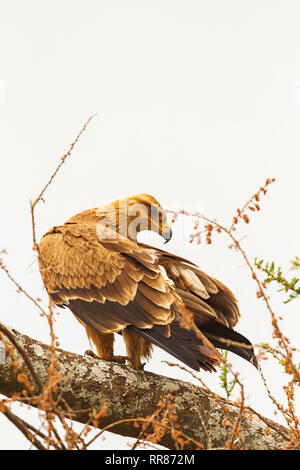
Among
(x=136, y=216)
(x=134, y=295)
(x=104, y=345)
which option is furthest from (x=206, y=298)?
(x=136, y=216)

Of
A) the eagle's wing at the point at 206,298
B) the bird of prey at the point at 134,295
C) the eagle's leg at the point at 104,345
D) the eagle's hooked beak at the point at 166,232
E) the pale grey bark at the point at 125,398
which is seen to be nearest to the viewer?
the pale grey bark at the point at 125,398

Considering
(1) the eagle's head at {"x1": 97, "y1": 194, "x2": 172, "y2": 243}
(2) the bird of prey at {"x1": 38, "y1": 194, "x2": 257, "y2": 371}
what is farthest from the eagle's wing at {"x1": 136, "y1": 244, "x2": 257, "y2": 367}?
(1) the eagle's head at {"x1": 97, "y1": 194, "x2": 172, "y2": 243}

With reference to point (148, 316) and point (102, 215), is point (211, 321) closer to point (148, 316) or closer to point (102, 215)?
point (148, 316)

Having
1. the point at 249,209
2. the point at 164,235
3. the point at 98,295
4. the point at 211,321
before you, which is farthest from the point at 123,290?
the point at 249,209

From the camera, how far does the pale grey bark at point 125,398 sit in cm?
379

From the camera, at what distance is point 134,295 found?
13.8ft

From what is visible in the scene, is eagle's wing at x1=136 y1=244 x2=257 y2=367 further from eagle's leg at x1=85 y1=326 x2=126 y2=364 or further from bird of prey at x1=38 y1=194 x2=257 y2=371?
eagle's leg at x1=85 y1=326 x2=126 y2=364

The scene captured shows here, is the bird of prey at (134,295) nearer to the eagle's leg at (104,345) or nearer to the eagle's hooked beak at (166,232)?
the eagle's leg at (104,345)

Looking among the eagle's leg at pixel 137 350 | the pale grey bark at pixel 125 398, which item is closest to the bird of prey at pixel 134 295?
the eagle's leg at pixel 137 350

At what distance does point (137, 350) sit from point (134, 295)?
51cm

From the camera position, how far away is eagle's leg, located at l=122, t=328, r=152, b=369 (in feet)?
14.6

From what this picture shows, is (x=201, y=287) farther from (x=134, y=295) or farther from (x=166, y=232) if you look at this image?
(x=166, y=232)

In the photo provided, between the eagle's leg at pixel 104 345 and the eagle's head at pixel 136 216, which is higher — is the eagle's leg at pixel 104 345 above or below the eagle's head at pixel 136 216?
below
